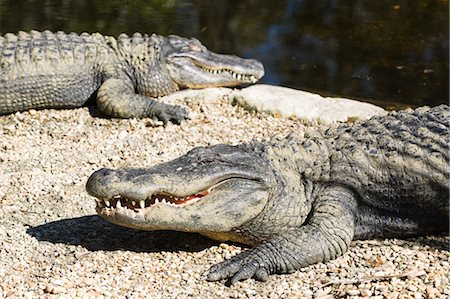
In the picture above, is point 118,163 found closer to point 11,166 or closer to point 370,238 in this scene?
point 11,166

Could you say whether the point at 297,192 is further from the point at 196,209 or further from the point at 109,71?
the point at 109,71

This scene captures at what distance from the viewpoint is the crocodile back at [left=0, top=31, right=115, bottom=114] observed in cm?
765

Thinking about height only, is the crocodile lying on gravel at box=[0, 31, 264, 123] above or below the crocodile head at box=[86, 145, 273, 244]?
below

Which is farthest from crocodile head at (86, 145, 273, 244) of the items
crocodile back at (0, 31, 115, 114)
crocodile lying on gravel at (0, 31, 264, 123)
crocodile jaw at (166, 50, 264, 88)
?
crocodile jaw at (166, 50, 264, 88)

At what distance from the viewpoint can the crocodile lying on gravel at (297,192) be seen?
4477mm

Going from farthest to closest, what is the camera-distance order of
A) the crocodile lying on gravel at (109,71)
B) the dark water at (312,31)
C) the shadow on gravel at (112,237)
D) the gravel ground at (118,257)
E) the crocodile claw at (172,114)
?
the dark water at (312,31), the crocodile lying on gravel at (109,71), the crocodile claw at (172,114), the shadow on gravel at (112,237), the gravel ground at (118,257)

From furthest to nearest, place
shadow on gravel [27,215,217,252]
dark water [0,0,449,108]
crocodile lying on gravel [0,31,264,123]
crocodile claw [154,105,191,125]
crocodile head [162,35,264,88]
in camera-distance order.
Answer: dark water [0,0,449,108] < crocodile head [162,35,264,88] < crocodile lying on gravel [0,31,264,123] < crocodile claw [154,105,191,125] < shadow on gravel [27,215,217,252]

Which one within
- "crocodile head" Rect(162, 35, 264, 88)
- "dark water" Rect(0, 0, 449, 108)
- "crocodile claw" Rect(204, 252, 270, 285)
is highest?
"crocodile claw" Rect(204, 252, 270, 285)

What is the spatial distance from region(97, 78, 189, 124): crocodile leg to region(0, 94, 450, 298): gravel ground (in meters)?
0.92

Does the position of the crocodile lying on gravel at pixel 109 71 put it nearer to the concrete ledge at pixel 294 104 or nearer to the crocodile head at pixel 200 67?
the crocodile head at pixel 200 67

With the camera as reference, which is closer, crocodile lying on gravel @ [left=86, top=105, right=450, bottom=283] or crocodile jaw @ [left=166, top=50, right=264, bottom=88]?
crocodile lying on gravel @ [left=86, top=105, right=450, bottom=283]

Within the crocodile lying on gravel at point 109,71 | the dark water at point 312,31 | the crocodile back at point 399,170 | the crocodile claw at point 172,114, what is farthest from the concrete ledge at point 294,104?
the crocodile back at point 399,170

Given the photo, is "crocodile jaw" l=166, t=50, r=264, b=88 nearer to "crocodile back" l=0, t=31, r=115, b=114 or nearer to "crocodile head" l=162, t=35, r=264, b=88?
"crocodile head" l=162, t=35, r=264, b=88

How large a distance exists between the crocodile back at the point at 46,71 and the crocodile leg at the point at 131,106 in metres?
0.28
